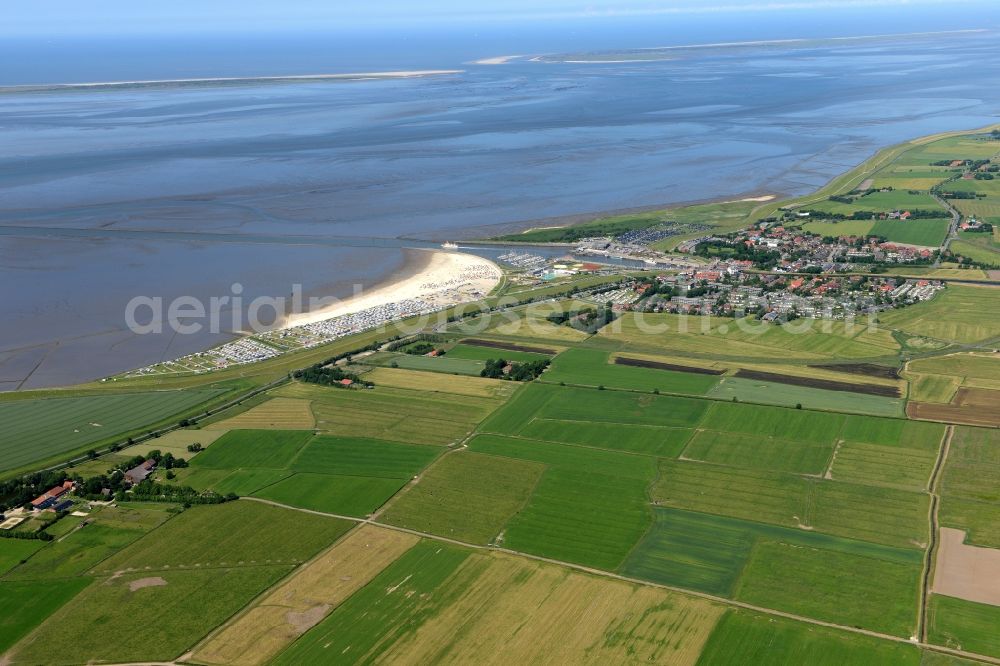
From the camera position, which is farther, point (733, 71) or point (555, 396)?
point (733, 71)

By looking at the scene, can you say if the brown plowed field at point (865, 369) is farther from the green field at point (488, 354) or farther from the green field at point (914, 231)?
the green field at point (914, 231)

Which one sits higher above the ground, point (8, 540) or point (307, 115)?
point (307, 115)

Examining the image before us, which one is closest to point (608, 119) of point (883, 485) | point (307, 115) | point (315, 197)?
point (307, 115)

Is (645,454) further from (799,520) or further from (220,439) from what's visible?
(220,439)

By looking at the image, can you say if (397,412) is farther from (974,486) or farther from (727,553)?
(974,486)

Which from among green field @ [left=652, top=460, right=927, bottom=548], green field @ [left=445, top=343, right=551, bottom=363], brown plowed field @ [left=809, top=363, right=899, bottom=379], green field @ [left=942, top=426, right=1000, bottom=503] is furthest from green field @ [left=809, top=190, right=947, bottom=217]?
green field @ [left=652, top=460, right=927, bottom=548]

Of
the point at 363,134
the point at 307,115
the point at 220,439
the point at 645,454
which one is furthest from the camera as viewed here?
the point at 307,115

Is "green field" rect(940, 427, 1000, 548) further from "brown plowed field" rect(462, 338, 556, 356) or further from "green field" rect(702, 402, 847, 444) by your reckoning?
"brown plowed field" rect(462, 338, 556, 356)

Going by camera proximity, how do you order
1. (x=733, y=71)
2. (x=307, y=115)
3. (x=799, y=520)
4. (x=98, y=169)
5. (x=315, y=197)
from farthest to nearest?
(x=733, y=71), (x=307, y=115), (x=98, y=169), (x=315, y=197), (x=799, y=520)
